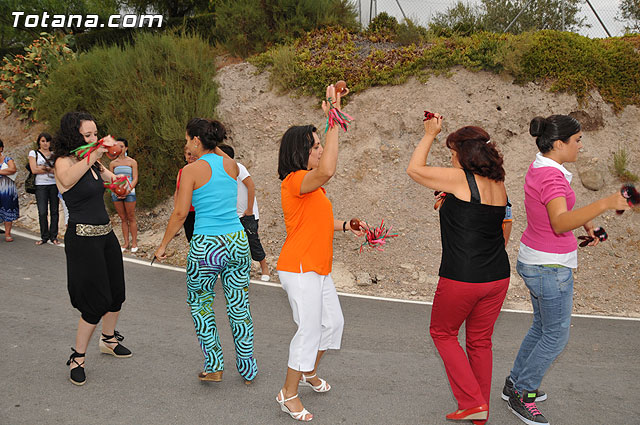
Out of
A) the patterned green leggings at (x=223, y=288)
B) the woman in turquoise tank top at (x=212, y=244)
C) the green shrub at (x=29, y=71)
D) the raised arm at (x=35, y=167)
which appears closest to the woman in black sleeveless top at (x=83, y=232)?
the woman in turquoise tank top at (x=212, y=244)

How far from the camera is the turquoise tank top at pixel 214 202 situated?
4.29 m

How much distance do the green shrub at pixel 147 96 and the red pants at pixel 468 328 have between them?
9858 mm

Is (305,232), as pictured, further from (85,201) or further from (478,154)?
(85,201)

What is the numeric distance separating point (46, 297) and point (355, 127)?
26.3ft

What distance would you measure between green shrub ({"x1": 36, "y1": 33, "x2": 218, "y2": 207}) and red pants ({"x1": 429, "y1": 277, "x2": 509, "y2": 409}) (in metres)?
9.86

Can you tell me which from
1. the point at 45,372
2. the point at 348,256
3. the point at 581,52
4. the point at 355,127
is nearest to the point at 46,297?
the point at 45,372

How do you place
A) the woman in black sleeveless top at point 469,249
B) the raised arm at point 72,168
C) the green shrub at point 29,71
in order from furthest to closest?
the green shrub at point 29,71, the raised arm at point 72,168, the woman in black sleeveless top at point 469,249

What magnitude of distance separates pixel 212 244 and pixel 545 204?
2468 millimetres

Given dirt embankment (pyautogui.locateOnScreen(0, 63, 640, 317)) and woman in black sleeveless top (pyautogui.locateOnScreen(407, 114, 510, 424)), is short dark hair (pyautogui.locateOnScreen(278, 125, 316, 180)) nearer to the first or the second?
woman in black sleeveless top (pyautogui.locateOnScreen(407, 114, 510, 424))

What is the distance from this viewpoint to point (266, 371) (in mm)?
4863

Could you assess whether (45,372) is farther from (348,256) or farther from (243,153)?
(243,153)

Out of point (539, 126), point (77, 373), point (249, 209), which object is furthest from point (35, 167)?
point (539, 126)

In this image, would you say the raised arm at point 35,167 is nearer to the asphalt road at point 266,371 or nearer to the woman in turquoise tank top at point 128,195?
the woman in turquoise tank top at point 128,195

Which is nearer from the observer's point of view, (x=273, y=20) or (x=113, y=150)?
(x=113, y=150)
